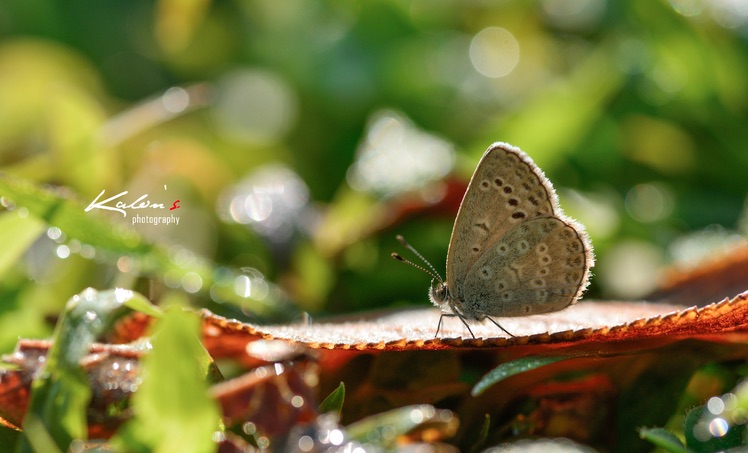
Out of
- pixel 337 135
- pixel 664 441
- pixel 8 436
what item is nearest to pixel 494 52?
pixel 337 135

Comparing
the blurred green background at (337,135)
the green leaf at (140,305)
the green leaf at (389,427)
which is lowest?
the blurred green background at (337,135)

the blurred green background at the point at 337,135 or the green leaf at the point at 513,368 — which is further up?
the green leaf at the point at 513,368

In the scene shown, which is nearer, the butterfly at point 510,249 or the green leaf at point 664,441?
the green leaf at point 664,441

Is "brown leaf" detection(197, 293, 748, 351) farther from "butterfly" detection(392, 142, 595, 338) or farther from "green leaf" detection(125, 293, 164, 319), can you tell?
"butterfly" detection(392, 142, 595, 338)

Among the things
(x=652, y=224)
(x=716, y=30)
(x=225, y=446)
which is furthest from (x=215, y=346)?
(x=716, y=30)

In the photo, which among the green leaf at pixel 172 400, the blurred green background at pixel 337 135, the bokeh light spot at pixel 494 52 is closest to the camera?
the green leaf at pixel 172 400

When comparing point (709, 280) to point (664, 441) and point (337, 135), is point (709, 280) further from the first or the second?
point (337, 135)

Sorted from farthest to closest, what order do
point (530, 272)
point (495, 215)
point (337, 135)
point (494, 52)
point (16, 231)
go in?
point (494, 52), point (337, 135), point (530, 272), point (495, 215), point (16, 231)

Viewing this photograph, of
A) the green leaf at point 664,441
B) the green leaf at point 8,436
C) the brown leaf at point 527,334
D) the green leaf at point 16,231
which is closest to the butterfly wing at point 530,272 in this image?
the brown leaf at point 527,334

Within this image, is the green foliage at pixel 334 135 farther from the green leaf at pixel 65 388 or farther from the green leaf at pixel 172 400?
the green leaf at pixel 172 400
